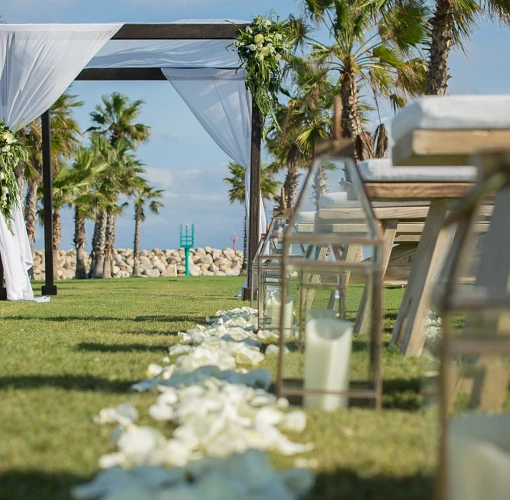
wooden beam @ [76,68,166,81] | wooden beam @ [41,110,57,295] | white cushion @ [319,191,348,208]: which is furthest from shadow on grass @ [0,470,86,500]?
wooden beam @ [41,110,57,295]

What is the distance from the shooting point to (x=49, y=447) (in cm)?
149

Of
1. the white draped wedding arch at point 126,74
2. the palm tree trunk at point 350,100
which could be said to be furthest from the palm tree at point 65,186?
the white draped wedding arch at point 126,74

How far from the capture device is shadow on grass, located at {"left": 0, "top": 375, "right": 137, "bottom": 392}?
2137 millimetres

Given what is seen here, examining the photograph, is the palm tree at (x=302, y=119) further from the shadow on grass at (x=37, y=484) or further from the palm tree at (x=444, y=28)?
the shadow on grass at (x=37, y=484)

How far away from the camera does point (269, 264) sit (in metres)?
4.29

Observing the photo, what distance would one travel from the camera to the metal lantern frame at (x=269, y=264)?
3766mm

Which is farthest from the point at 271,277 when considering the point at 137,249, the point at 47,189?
the point at 137,249

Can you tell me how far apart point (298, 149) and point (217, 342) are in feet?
58.2

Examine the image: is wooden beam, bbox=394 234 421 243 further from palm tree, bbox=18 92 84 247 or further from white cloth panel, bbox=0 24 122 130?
palm tree, bbox=18 92 84 247

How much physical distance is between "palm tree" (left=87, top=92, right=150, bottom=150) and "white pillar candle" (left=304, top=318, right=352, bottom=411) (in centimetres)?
2496

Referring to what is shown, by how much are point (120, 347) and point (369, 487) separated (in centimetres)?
210

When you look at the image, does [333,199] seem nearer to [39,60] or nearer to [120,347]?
[120,347]

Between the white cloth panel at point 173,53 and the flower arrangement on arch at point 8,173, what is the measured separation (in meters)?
1.60

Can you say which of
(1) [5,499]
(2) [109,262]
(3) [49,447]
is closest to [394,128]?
(3) [49,447]
